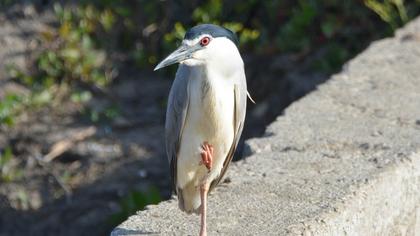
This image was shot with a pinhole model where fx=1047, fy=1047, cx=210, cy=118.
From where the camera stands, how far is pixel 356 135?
4.51 meters

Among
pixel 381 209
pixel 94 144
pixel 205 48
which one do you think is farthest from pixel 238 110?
pixel 94 144

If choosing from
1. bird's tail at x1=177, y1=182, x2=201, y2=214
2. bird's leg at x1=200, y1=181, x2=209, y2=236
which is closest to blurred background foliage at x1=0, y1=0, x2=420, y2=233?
bird's tail at x1=177, y1=182, x2=201, y2=214

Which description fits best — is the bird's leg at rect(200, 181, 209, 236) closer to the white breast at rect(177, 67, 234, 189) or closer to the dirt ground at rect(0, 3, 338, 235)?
the white breast at rect(177, 67, 234, 189)

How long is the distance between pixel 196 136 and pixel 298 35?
9.17 ft

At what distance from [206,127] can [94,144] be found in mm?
2394

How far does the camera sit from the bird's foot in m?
3.78

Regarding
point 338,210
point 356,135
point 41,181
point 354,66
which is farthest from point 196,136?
point 41,181

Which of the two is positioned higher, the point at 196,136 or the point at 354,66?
the point at 196,136

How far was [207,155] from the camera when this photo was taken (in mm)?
3775

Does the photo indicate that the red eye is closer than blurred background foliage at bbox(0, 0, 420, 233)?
Yes

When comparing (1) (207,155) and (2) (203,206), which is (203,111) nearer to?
(1) (207,155)

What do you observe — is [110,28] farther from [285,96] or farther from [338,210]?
[338,210]

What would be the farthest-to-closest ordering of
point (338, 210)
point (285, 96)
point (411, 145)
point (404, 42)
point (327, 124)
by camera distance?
point (285, 96)
point (404, 42)
point (327, 124)
point (411, 145)
point (338, 210)

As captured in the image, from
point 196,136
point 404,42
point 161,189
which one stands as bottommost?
point 161,189
